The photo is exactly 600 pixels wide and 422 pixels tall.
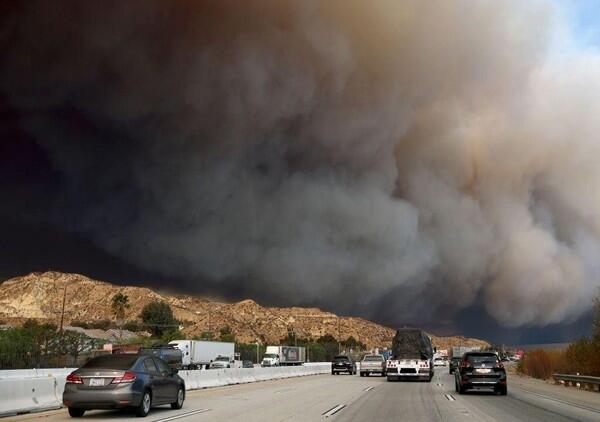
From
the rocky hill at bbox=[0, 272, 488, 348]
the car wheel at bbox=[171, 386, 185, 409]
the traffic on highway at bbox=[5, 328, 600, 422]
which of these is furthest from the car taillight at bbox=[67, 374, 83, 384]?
the rocky hill at bbox=[0, 272, 488, 348]

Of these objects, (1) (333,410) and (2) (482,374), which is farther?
(2) (482,374)

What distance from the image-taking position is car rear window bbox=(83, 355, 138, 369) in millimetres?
15786

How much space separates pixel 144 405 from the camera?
51.5ft

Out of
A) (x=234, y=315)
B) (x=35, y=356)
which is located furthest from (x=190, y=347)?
(x=234, y=315)

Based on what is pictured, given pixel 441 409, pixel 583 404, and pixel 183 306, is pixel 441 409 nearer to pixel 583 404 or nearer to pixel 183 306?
pixel 583 404

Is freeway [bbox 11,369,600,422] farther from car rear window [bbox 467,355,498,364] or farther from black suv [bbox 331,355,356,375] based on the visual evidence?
black suv [bbox 331,355,356,375]

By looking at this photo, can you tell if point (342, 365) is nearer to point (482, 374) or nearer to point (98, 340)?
point (482, 374)

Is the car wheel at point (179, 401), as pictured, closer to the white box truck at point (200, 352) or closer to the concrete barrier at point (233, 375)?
the concrete barrier at point (233, 375)

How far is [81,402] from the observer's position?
15.0m

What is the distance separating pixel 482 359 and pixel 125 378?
52.4ft

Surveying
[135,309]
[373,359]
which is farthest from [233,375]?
[135,309]

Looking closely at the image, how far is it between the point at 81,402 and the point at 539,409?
1304 centimetres

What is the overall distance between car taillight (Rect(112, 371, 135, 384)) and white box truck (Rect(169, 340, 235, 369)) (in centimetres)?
4899

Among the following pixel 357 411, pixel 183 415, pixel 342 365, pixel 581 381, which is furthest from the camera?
pixel 342 365
